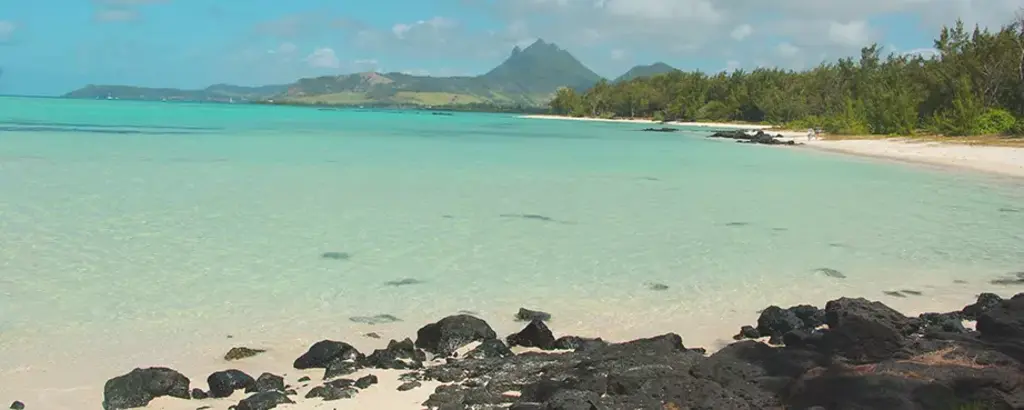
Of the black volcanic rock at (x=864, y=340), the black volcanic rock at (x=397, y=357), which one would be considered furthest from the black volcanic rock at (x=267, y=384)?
the black volcanic rock at (x=864, y=340)

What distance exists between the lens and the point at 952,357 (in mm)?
5715

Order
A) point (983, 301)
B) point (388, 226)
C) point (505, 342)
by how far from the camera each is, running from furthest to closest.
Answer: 1. point (388, 226)
2. point (983, 301)
3. point (505, 342)

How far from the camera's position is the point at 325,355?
7.12m

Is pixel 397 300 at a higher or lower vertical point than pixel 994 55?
lower

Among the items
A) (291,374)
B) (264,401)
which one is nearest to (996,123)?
(291,374)

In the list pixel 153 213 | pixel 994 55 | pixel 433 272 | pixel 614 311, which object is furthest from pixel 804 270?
pixel 994 55

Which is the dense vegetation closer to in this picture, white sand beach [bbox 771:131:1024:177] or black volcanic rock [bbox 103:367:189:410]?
white sand beach [bbox 771:131:1024:177]

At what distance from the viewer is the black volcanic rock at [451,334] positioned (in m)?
7.60

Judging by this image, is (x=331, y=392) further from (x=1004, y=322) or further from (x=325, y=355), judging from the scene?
(x=1004, y=322)

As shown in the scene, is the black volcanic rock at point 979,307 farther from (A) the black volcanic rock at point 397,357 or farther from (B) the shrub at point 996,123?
(B) the shrub at point 996,123

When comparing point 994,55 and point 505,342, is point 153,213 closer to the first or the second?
point 505,342

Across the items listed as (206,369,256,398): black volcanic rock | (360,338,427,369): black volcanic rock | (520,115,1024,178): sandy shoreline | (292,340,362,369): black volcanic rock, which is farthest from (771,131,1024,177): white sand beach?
(206,369,256,398): black volcanic rock

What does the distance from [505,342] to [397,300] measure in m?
2.36

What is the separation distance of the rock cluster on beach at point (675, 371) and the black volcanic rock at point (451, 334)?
0.01m
